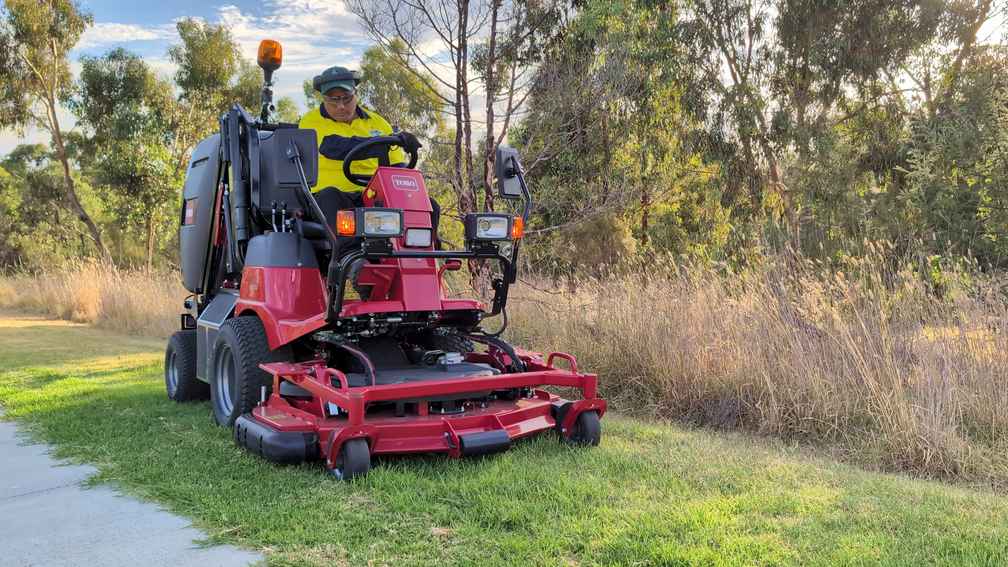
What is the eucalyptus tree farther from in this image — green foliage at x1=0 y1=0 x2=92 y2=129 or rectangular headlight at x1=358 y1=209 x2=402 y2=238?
rectangular headlight at x1=358 y1=209 x2=402 y2=238

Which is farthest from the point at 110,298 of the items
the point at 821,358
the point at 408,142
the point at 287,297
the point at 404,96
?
the point at 821,358

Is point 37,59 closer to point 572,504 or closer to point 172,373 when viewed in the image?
point 172,373

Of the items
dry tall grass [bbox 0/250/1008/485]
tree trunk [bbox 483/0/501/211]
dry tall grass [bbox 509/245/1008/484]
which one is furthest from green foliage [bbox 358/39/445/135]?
dry tall grass [bbox 509/245/1008/484]

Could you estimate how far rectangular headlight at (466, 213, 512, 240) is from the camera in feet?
16.5

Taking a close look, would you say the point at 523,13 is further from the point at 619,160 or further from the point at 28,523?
the point at 28,523

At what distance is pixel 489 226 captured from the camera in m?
5.05

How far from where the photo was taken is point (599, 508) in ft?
12.8

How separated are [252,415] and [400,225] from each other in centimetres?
147

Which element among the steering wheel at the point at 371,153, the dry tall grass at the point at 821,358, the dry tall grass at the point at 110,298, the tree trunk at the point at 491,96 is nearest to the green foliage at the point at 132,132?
the dry tall grass at the point at 110,298

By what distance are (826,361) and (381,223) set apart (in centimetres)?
355

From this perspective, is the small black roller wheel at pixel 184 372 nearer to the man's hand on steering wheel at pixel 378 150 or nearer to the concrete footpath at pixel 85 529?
the concrete footpath at pixel 85 529

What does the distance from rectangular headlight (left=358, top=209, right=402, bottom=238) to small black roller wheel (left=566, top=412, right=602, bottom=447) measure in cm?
164

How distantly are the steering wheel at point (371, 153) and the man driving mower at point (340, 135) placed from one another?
0.06m

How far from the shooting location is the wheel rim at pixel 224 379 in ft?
18.8
